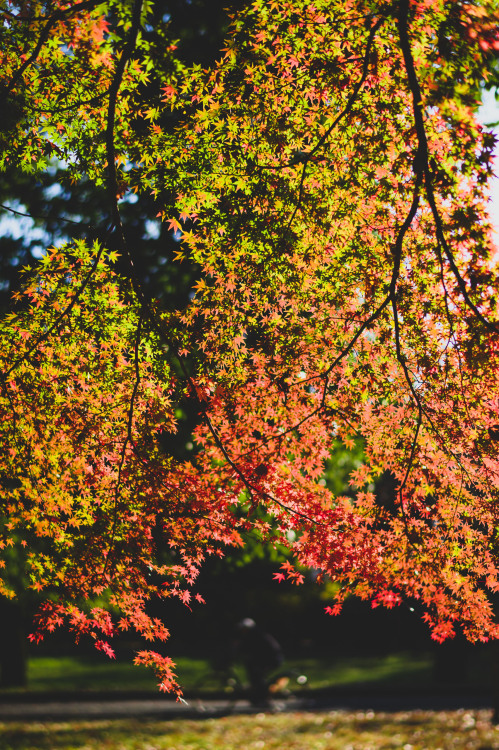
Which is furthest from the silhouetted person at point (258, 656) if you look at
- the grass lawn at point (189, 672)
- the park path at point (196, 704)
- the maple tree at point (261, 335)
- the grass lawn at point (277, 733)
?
the maple tree at point (261, 335)

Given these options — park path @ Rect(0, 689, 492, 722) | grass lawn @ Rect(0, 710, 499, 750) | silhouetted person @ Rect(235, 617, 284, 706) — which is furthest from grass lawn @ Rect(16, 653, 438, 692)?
grass lawn @ Rect(0, 710, 499, 750)

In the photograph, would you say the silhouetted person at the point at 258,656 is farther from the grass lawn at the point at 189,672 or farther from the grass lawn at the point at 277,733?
the grass lawn at the point at 189,672

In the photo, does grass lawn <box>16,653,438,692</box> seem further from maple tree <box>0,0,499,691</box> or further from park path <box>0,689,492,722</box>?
maple tree <box>0,0,499,691</box>

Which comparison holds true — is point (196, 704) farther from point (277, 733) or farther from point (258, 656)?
point (277, 733)

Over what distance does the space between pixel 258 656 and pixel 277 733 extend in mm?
1826

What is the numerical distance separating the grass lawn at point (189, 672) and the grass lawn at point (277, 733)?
13.5 feet

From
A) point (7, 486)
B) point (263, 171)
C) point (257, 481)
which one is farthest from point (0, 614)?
point (263, 171)

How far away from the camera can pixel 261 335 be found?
4812 mm

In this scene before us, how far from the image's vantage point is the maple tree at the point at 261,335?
14.7 ft

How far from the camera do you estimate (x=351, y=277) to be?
4.74m

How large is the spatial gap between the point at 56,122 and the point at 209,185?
1.30 metres

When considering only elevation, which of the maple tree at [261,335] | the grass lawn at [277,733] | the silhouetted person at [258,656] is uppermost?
the maple tree at [261,335]

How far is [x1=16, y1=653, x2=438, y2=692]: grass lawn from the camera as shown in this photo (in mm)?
16842

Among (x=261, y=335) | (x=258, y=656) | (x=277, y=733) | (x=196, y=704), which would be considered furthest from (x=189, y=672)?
(x=261, y=335)
